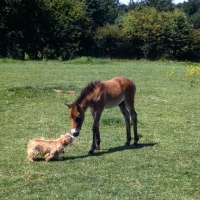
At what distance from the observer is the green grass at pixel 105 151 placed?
6652 mm

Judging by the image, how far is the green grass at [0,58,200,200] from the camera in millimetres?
6652

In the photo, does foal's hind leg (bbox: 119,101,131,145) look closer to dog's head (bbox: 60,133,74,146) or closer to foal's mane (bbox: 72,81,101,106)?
foal's mane (bbox: 72,81,101,106)

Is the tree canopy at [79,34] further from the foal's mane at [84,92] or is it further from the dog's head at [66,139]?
the dog's head at [66,139]

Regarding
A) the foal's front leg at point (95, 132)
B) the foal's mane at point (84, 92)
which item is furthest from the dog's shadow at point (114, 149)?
the foal's mane at point (84, 92)

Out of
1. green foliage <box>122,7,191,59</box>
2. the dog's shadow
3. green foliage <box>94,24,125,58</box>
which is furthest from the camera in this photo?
green foliage <box>122,7,191,59</box>

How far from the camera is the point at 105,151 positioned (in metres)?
9.20

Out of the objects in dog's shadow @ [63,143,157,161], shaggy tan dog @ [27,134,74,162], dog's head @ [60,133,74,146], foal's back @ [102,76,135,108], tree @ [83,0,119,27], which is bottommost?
dog's shadow @ [63,143,157,161]

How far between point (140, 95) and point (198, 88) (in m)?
4.00

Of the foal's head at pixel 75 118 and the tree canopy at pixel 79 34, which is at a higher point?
the tree canopy at pixel 79 34

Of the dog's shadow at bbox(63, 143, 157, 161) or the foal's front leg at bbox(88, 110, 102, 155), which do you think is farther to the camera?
Answer: the foal's front leg at bbox(88, 110, 102, 155)

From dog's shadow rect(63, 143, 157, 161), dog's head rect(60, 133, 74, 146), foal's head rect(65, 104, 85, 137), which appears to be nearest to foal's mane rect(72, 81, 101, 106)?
foal's head rect(65, 104, 85, 137)

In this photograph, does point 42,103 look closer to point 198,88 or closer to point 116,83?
point 116,83

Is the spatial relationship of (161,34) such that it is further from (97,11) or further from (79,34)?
(97,11)

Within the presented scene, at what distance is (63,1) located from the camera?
43.8 m
